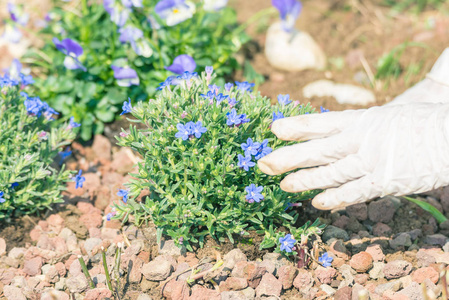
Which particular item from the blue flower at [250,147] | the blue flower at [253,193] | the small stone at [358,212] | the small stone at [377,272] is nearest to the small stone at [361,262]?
the small stone at [377,272]

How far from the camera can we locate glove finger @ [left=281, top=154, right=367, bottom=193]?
96.2 inches

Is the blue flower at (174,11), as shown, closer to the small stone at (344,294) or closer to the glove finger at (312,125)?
the glove finger at (312,125)

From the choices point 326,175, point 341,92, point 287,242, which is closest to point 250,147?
point 326,175

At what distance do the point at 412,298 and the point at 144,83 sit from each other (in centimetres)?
222

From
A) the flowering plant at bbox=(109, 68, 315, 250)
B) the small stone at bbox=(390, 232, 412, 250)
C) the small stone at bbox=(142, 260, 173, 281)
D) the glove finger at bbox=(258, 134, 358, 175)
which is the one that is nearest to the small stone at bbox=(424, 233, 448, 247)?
the small stone at bbox=(390, 232, 412, 250)

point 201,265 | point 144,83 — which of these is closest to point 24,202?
point 201,265

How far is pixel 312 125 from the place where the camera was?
2500 millimetres

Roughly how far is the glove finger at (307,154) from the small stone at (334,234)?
61cm

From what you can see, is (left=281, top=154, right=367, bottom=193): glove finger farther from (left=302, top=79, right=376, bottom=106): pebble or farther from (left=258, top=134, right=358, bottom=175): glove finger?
(left=302, top=79, right=376, bottom=106): pebble

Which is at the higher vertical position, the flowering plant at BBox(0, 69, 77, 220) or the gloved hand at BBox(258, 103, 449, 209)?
the gloved hand at BBox(258, 103, 449, 209)

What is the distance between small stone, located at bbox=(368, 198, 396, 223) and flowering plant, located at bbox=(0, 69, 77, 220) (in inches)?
67.5

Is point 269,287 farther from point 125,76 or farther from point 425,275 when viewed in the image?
point 125,76

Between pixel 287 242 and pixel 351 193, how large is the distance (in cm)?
38

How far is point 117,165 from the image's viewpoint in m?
3.56
